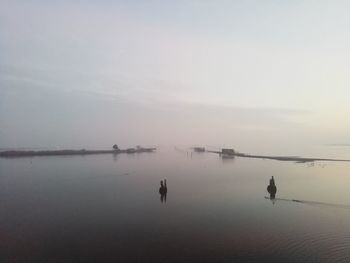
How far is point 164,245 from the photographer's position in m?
24.6

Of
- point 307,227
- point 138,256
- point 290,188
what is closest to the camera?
point 138,256

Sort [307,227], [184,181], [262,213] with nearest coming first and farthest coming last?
[307,227] → [262,213] → [184,181]

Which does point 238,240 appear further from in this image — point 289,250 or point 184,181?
point 184,181

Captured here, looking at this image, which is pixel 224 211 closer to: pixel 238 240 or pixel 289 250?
pixel 238 240

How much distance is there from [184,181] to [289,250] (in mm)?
39019

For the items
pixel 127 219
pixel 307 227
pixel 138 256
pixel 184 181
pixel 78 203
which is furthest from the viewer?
pixel 184 181

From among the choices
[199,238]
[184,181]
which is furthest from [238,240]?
[184,181]

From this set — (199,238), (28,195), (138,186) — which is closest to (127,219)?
(199,238)

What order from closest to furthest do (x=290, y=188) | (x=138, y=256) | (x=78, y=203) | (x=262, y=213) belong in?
(x=138, y=256) → (x=262, y=213) → (x=78, y=203) → (x=290, y=188)

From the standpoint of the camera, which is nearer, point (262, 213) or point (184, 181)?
point (262, 213)

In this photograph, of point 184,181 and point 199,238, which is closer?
point 199,238

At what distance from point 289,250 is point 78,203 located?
78.4 feet

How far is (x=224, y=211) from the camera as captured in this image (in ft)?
118

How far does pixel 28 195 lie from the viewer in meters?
45.5
